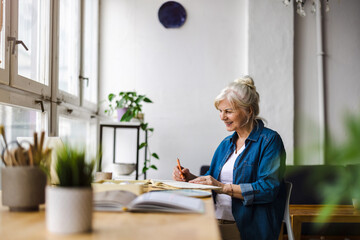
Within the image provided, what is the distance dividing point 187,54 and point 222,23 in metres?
0.47

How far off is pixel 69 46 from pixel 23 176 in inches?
95.6

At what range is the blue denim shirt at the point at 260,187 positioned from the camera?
1.91 metres

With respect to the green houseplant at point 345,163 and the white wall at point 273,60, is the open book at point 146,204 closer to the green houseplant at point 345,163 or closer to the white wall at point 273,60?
the green houseplant at point 345,163

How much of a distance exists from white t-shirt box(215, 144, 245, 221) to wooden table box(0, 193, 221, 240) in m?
0.99

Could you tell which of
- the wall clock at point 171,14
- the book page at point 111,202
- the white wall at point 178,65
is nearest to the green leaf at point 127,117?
the white wall at point 178,65

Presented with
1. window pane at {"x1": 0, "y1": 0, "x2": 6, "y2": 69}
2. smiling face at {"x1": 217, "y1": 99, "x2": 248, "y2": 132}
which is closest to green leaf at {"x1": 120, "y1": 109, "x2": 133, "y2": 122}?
smiling face at {"x1": 217, "y1": 99, "x2": 248, "y2": 132}

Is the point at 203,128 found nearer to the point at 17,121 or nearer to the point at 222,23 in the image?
the point at 222,23

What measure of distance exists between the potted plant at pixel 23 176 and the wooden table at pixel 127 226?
1.2 inches

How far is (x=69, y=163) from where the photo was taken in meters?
0.80

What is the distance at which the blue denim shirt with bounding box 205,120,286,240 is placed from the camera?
1911 millimetres

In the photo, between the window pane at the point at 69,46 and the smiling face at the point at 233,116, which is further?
the window pane at the point at 69,46

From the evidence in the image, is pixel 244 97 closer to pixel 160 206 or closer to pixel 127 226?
pixel 160 206

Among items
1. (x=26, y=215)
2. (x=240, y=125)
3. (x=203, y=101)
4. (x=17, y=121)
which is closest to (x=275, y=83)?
(x=203, y=101)

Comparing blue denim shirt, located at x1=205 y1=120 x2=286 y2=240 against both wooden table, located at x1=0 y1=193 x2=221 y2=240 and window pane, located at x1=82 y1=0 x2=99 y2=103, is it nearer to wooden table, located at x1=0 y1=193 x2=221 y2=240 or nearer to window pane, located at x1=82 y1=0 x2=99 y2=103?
wooden table, located at x1=0 y1=193 x2=221 y2=240
